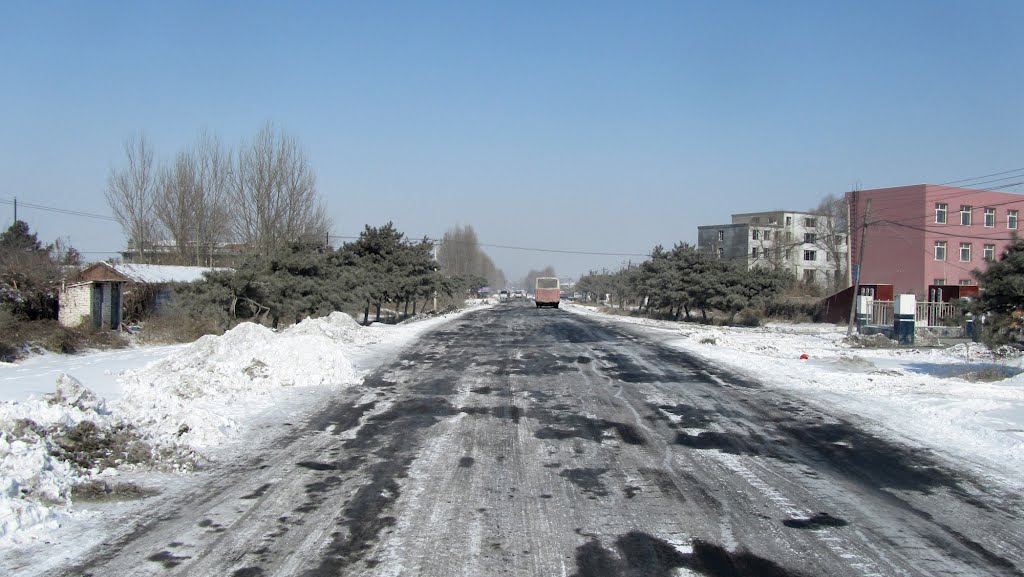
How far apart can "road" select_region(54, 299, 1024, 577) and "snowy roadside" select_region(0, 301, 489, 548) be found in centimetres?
74

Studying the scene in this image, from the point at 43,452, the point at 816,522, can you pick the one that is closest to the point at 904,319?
the point at 816,522

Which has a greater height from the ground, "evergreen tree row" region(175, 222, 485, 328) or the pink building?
the pink building

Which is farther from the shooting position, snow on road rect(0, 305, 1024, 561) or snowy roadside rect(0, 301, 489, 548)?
snow on road rect(0, 305, 1024, 561)

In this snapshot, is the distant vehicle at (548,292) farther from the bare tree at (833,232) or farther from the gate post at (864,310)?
the gate post at (864,310)

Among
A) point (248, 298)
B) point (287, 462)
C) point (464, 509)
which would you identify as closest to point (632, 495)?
point (464, 509)

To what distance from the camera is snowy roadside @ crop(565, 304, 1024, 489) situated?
28.2ft

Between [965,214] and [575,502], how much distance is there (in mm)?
54861

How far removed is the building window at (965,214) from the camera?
165ft

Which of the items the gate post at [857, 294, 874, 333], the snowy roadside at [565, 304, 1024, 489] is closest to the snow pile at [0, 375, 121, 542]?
the snowy roadside at [565, 304, 1024, 489]

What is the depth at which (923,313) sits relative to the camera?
34.5 meters

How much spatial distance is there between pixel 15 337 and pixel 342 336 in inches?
333

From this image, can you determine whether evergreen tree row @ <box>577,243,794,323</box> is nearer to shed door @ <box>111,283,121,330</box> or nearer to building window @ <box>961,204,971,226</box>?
building window @ <box>961,204,971,226</box>

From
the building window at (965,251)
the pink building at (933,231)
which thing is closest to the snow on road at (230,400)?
the pink building at (933,231)

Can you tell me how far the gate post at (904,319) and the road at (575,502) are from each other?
16960 millimetres
